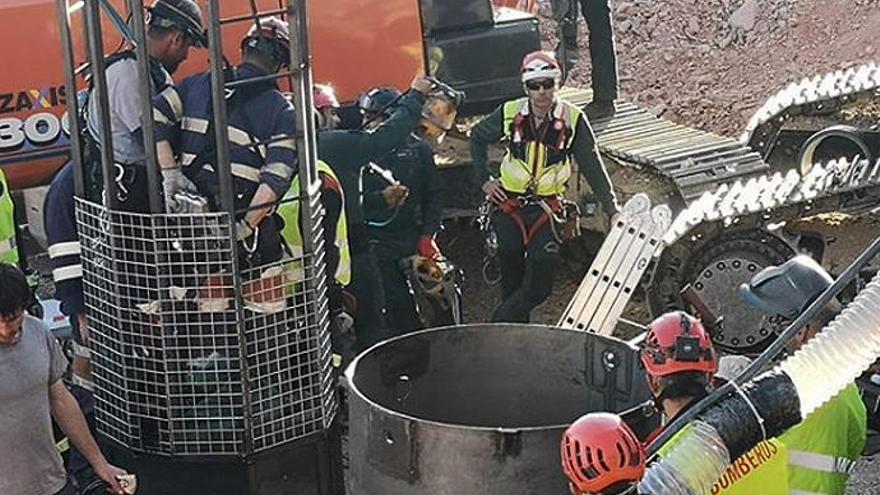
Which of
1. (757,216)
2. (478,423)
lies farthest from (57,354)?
(757,216)

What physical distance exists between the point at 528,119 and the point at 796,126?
3.22 metres

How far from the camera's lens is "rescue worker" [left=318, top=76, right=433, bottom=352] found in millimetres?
7090

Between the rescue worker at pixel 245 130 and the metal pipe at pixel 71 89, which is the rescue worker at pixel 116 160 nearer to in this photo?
the metal pipe at pixel 71 89

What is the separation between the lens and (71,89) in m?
5.77

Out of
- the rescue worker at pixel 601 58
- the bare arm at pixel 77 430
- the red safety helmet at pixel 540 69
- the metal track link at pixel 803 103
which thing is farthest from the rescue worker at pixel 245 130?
the metal track link at pixel 803 103

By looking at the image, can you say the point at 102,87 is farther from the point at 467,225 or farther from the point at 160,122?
the point at 467,225

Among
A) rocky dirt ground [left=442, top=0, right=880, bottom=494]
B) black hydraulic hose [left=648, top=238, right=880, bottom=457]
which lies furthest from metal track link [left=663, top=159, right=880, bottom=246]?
rocky dirt ground [left=442, top=0, right=880, bottom=494]

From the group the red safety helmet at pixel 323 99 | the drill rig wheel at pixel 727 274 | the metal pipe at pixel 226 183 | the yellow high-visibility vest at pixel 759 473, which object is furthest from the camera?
the drill rig wheel at pixel 727 274

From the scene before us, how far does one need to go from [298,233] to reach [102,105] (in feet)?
3.26

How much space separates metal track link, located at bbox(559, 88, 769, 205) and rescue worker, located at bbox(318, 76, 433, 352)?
2061mm

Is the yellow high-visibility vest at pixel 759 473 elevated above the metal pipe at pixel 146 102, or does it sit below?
below

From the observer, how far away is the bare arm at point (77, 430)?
17.1 ft

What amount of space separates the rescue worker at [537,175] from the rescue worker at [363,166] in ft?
2.24

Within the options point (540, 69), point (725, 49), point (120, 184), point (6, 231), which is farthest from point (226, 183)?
point (725, 49)
